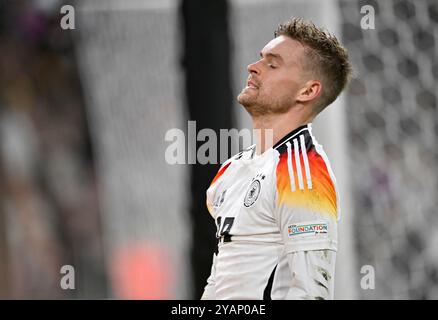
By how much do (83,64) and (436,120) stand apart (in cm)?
201

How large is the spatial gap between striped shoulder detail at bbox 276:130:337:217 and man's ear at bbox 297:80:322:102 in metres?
0.10

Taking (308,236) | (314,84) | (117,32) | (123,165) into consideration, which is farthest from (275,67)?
(123,165)

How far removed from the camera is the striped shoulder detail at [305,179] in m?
1.62

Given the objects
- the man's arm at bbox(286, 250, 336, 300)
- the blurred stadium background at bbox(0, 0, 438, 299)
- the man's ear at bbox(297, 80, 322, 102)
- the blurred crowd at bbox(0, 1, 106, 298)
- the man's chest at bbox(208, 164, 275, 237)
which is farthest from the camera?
the blurred crowd at bbox(0, 1, 106, 298)

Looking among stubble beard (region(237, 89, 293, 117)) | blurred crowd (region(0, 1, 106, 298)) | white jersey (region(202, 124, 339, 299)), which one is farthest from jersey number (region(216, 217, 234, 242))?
blurred crowd (region(0, 1, 106, 298))

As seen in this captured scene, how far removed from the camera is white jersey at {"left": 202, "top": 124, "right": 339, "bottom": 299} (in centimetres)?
159

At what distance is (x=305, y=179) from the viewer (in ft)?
5.39

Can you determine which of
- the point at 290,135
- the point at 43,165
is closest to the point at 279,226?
the point at 290,135

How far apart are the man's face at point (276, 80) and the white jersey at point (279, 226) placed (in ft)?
0.24

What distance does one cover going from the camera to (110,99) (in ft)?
14.5

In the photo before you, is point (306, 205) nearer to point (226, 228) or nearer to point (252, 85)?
point (226, 228)

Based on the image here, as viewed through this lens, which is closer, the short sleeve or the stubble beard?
the short sleeve

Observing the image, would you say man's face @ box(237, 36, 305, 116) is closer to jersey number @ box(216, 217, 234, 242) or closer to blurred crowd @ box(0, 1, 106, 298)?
jersey number @ box(216, 217, 234, 242)

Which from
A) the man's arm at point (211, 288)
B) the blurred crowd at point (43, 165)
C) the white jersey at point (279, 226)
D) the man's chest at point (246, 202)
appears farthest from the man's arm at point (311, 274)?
the blurred crowd at point (43, 165)
